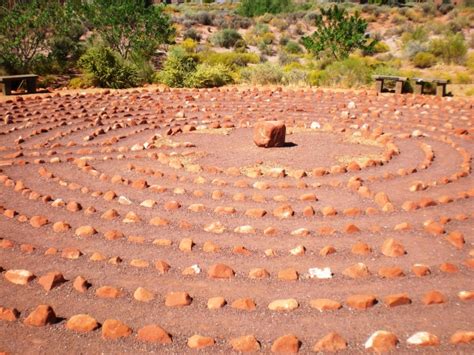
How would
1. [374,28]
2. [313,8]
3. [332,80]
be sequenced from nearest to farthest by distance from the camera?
[332,80]
[374,28]
[313,8]

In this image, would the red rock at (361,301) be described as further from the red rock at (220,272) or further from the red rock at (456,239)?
the red rock at (456,239)

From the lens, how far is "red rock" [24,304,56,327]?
412cm

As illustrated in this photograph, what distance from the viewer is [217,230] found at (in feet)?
19.5

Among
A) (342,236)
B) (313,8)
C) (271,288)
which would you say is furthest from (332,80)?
(313,8)

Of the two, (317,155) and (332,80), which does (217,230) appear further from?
(332,80)

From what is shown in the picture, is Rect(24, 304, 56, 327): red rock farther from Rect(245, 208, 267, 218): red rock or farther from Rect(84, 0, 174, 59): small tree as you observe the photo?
Rect(84, 0, 174, 59): small tree

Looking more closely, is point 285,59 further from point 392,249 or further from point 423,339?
point 423,339

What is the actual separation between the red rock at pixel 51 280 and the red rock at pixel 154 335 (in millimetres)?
1138

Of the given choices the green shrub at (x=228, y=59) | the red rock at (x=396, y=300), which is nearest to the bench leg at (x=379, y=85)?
the green shrub at (x=228, y=59)

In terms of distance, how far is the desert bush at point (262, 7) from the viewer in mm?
50812

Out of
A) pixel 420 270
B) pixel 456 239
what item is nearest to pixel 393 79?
pixel 456 239

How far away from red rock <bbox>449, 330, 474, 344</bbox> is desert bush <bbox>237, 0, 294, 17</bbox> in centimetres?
4941

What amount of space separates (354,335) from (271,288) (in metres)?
0.95

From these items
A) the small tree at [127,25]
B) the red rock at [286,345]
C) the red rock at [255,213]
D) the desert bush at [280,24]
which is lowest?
the red rock at [255,213]
